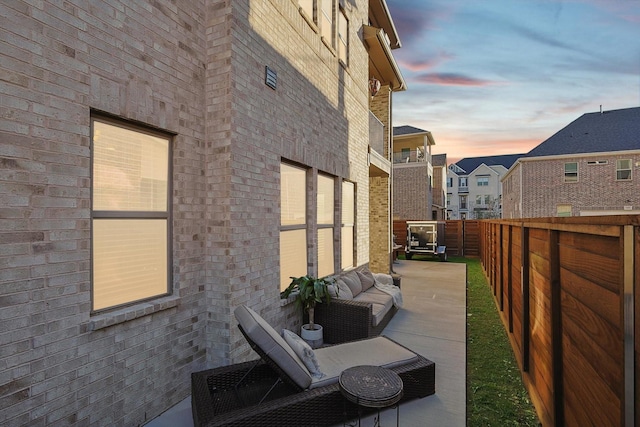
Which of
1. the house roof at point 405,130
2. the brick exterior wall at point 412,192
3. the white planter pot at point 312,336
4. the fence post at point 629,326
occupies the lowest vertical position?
the white planter pot at point 312,336

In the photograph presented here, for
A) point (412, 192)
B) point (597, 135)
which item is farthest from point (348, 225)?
point (597, 135)

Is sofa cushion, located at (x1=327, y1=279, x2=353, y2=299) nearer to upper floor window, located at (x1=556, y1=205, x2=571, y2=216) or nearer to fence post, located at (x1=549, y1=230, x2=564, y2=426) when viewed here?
fence post, located at (x1=549, y1=230, x2=564, y2=426)

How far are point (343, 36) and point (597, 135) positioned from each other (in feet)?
78.6

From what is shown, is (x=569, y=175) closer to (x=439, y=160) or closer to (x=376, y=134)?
(x=439, y=160)

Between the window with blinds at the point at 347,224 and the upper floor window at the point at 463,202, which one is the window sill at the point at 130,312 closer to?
the window with blinds at the point at 347,224

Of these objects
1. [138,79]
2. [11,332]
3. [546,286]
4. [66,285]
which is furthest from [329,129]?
[11,332]

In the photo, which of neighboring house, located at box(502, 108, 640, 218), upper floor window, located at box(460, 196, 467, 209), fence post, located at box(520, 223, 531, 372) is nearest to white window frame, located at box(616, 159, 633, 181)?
neighboring house, located at box(502, 108, 640, 218)

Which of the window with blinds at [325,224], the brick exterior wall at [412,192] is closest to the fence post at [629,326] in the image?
the window with blinds at [325,224]

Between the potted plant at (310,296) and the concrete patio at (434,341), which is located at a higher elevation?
the potted plant at (310,296)

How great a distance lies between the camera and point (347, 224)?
7.98 m

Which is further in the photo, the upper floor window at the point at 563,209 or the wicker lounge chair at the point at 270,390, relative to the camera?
the upper floor window at the point at 563,209

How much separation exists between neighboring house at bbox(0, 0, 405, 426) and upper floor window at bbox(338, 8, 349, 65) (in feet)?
5.06

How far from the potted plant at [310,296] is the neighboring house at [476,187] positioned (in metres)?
47.7

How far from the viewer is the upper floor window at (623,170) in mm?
21297
